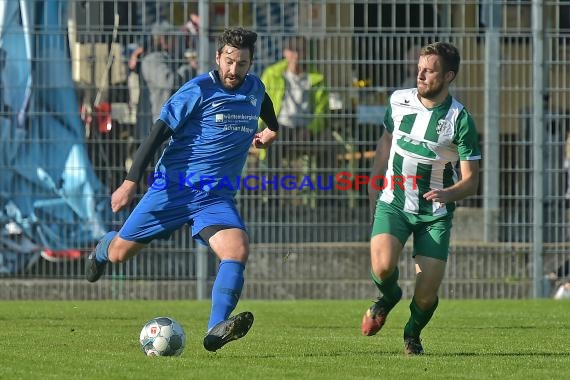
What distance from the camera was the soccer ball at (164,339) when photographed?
9281 millimetres

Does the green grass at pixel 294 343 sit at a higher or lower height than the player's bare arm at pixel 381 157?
lower

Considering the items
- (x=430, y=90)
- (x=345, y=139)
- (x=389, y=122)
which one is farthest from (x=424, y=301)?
(x=345, y=139)

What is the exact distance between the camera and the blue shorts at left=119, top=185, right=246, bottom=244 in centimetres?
983

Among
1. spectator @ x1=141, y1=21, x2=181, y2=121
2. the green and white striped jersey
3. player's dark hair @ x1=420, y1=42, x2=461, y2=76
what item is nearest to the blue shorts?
the green and white striped jersey

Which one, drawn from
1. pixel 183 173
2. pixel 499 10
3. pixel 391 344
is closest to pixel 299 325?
pixel 391 344

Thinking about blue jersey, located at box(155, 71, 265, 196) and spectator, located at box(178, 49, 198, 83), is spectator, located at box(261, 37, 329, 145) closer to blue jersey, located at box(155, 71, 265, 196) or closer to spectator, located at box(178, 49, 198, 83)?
spectator, located at box(178, 49, 198, 83)

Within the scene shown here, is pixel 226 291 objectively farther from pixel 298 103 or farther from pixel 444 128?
pixel 298 103

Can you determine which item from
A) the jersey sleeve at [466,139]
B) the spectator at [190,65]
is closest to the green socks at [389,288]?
the jersey sleeve at [466,139]

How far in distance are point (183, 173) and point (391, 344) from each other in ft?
6.91

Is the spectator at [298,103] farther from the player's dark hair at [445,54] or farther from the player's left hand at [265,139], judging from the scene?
the player's dark hair at [445,54]

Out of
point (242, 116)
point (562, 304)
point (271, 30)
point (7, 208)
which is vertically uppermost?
point (271, 30)

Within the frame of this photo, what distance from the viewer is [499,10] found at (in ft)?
55.4

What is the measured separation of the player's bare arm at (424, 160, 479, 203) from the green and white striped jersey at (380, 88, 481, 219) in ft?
0.22

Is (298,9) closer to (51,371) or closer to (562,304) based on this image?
(562,304)
